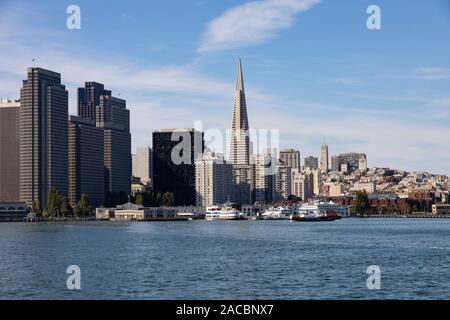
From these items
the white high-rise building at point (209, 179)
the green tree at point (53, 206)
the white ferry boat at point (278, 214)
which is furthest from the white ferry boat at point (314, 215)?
the green tree at point (53, 206)

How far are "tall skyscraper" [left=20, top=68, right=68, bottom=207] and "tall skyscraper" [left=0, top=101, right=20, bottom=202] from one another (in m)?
6.79

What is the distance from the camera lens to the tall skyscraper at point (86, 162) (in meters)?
164

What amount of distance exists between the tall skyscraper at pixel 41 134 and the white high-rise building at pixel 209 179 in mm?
34764

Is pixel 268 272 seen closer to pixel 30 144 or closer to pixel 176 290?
pixel 176 290

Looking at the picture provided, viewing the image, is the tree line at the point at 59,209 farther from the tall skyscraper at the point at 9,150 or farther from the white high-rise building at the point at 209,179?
the white high-rise building at the point at 209,179

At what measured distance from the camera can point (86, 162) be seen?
549 ft

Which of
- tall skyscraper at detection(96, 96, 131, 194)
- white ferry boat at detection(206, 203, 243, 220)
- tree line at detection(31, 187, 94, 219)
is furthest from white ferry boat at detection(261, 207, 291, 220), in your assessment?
tall skyscraper at detection(96, 96, 131, 194)

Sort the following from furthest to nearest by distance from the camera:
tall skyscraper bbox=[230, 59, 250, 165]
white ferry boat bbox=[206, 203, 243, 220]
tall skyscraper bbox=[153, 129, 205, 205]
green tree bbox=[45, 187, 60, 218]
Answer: tall skyscraper bbox=[230, 59, 250, 165] → tall skyscraper bbox=[153, 129, 205, 205] → white ferry boat bbox=[206, 203, 243, 220] → green tree bbox=[45, 187, 60, 218]

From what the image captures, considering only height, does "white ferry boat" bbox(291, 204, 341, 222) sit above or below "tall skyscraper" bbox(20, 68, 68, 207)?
below

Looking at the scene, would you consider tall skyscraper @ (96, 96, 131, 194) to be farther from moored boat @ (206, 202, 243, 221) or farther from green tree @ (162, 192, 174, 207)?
moored boat @ (206, 202, 243, 221)

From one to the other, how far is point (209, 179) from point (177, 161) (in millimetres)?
8934

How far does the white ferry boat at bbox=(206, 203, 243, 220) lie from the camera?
467 feet

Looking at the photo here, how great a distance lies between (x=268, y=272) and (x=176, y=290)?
19.9 feet
